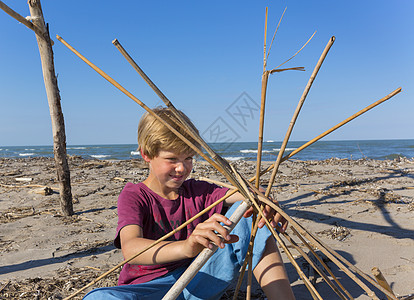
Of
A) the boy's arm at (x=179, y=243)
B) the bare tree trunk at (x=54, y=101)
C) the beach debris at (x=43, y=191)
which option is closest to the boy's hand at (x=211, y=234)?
the boy's arm at (x=179, y=243)

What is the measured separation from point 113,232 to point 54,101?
65.2 inches

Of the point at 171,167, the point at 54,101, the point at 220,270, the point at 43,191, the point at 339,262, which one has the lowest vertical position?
the point at 43,191

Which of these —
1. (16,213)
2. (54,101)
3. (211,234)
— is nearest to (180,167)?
(211,234)

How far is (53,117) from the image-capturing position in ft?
11.0

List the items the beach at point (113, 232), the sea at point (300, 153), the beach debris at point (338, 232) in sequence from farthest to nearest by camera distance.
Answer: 1. the sea at point (300, 153)
2. the beach debris at point (338, 232)
3. the beach at point (113, 232)

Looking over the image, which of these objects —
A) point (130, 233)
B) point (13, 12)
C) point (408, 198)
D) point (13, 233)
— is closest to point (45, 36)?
point (13, 12)

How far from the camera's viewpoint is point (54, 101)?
3320 mm

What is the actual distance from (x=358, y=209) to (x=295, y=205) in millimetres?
715

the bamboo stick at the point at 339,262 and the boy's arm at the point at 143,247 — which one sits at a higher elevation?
the bamboo stick at the point at 339,262

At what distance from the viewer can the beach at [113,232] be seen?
185cm

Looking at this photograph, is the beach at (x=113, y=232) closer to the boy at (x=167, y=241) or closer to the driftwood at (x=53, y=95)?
the driftwood at (x=53, y=95)

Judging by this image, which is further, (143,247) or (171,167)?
(171,167)

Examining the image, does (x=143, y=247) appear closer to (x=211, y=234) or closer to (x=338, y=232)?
(x=211, y=234)

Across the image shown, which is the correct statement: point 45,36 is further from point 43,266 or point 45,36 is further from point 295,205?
point 295,205
